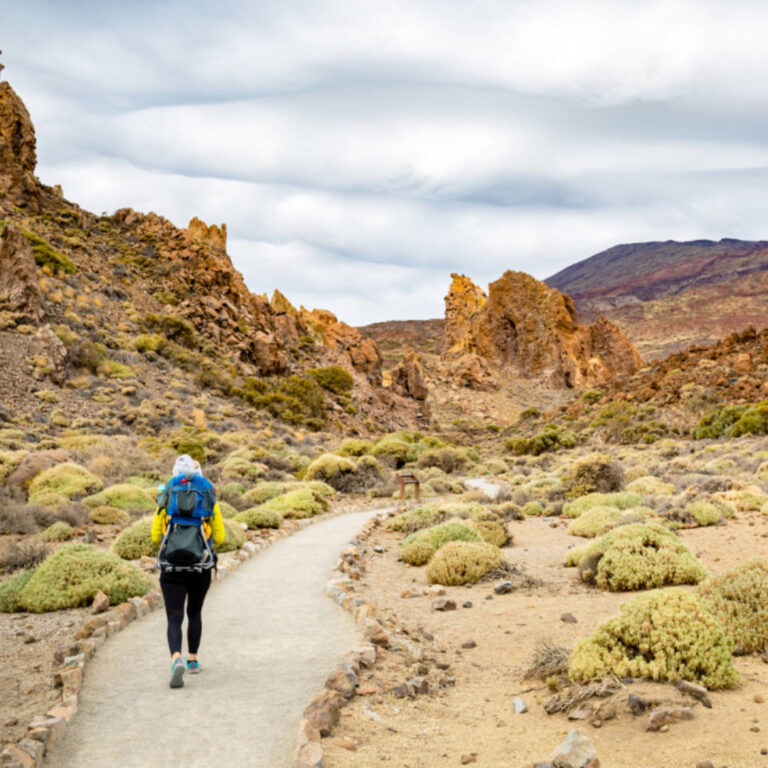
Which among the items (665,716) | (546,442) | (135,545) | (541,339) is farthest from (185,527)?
(541,339)

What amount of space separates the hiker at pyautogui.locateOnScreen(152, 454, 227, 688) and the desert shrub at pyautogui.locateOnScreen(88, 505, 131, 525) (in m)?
9.55

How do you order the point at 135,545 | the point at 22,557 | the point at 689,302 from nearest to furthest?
the point at 22,557
the point at 135,545
the point at 689,302

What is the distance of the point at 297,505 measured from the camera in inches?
704

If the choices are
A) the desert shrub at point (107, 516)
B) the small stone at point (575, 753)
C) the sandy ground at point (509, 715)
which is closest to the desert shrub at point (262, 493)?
the desert shrub at point (107, 516)

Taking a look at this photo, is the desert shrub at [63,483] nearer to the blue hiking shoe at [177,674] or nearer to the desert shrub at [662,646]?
the blue hiking shoe at [177,674]

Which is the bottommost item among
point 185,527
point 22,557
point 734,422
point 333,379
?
point 22,557

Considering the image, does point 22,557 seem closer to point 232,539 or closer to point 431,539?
point 232,539

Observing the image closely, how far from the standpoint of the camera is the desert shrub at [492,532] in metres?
13.5

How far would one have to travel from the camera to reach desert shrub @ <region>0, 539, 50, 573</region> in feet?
35.0

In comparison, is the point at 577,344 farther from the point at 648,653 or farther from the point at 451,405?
the point at 648,653

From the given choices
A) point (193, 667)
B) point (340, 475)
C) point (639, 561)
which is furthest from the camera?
point (340, 475)

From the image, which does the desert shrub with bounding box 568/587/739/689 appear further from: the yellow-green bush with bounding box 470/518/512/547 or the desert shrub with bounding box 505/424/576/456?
the desert shrub with bounding box 505/424/576/456

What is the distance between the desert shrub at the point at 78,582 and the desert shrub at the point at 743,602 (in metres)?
7.16

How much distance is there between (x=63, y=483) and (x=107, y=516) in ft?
10.3
